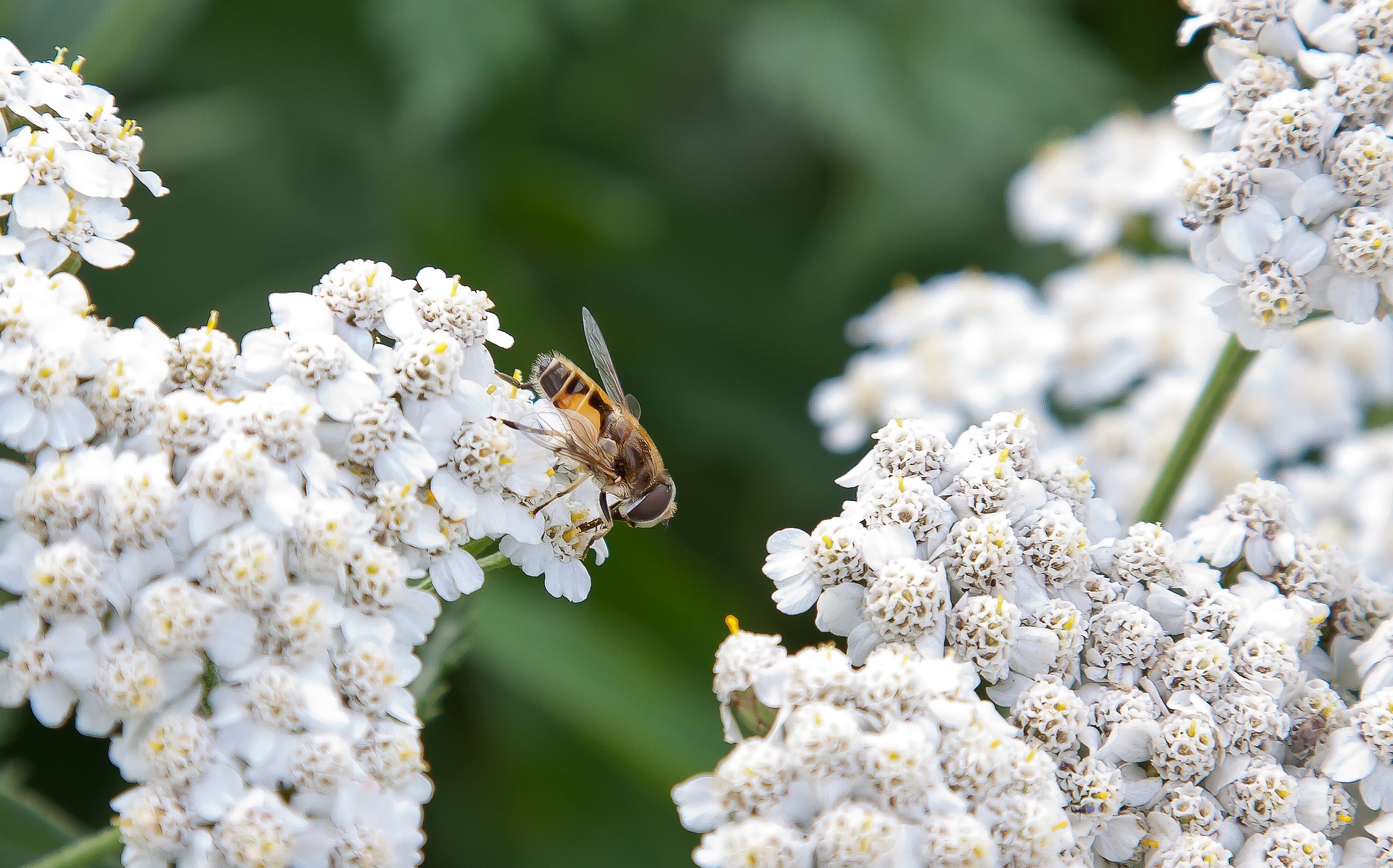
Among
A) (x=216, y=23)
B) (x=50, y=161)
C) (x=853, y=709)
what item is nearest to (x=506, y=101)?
(x=216, y=23)

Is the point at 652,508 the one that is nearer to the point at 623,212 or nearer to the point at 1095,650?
the point at 1095,650

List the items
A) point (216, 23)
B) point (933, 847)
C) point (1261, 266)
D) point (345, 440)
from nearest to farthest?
point (933, 847) < point (345, 440) < point (1261, 266) < point (216, 23)

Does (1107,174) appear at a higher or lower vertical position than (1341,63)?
higher

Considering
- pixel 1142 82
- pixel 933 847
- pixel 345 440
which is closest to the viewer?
pixel 933 847

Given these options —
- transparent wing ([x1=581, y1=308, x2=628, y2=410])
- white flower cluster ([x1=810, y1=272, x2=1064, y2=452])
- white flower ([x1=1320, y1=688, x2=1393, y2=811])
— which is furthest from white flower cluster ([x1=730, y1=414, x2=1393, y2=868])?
white flower cluster ([x1=810, y1=272, x2=1064, y2=452])

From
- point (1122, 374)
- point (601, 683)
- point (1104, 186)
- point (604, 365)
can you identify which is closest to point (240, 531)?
point (604, 365)

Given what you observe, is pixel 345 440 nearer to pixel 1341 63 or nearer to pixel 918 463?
pixel 918 463

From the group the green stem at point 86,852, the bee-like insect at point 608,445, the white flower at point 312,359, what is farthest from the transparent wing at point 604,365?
the green stem at point 86,852
